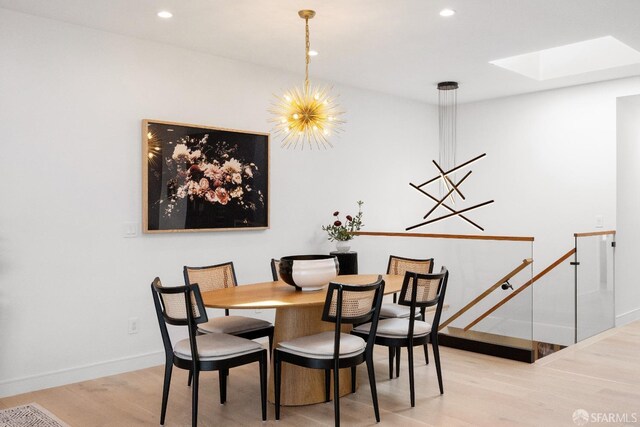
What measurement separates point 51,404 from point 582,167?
573 centimetres

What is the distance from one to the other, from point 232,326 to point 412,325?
1219mm

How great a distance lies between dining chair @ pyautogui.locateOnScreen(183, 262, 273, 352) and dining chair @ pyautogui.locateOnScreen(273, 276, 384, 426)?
0.51 meters

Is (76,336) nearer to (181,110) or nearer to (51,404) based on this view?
Result: (51,404)

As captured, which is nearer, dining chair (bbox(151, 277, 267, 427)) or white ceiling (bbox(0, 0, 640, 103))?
dining chair (bbox(151, 277, 267, 427))

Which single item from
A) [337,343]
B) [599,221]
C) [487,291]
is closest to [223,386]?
[337,343]

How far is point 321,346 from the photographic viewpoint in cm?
318

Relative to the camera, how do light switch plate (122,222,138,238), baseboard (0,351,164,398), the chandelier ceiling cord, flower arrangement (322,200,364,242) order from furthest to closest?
the chandelier ceiling cord < flower arrangement (322,200,364,242) < light switch plate (122,222,138,238) < baseboard (0,351,164,398)

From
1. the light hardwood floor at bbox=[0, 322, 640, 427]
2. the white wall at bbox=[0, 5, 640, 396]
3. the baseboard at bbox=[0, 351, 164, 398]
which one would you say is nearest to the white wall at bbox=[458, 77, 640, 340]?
the white wall at bbox=[0, 5, 640, 396]

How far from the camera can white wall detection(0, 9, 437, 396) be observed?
3846mm

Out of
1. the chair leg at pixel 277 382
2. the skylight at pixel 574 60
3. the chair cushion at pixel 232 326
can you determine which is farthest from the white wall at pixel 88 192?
the skylight at pixel 574 60

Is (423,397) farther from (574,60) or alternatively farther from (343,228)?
(574,60)

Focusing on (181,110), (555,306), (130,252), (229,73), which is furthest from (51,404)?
(555,306)

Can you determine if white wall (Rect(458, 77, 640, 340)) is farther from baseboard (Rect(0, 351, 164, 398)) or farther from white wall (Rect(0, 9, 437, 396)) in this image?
baseboard (Rect(0, 351, 164, 398))

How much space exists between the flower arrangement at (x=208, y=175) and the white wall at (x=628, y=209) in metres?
4.02
